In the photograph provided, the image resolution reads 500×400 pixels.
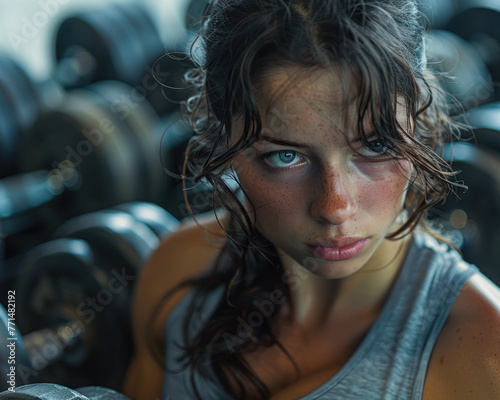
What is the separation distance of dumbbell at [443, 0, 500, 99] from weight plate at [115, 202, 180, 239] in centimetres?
118

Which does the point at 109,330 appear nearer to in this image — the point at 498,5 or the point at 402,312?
the point at 402,312

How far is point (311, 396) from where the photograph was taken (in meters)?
0.61

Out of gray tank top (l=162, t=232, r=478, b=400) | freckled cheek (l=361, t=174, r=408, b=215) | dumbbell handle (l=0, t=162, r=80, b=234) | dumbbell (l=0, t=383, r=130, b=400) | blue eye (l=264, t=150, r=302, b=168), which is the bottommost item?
dumbbell handle (l=0, t=162, r=80, b=234)

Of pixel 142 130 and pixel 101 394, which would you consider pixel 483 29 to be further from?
pixel 101 394

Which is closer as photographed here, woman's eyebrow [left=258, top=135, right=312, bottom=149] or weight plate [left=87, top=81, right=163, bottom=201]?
woman's eyebrow [left=258, top=135, right=312, bottom=149]

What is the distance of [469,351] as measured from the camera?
0.55 meters

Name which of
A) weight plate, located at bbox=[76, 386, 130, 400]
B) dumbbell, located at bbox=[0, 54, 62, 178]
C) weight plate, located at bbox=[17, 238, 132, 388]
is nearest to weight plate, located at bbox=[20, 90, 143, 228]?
dumbbell, located at bbox=[0, 54, 62, 178]

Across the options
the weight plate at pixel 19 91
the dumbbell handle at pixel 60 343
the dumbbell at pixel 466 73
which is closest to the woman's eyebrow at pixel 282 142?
the dumbbell handle at pixel 60 343

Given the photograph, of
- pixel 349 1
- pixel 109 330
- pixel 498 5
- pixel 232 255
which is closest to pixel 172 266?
pixel 232 255

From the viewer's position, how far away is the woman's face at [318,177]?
485 mm

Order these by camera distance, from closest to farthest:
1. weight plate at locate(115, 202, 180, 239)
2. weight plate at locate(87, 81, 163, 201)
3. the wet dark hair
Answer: the wet dark hair < weight plate at locate(115, 202, 180, 239) < weight plate at locate(87, 81, 163, 201)

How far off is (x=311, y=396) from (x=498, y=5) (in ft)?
5.58

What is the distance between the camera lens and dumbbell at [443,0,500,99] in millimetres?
1857

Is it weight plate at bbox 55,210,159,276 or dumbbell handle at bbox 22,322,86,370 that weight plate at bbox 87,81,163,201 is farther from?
dumbbell handle at bbox 22,322,86,370
